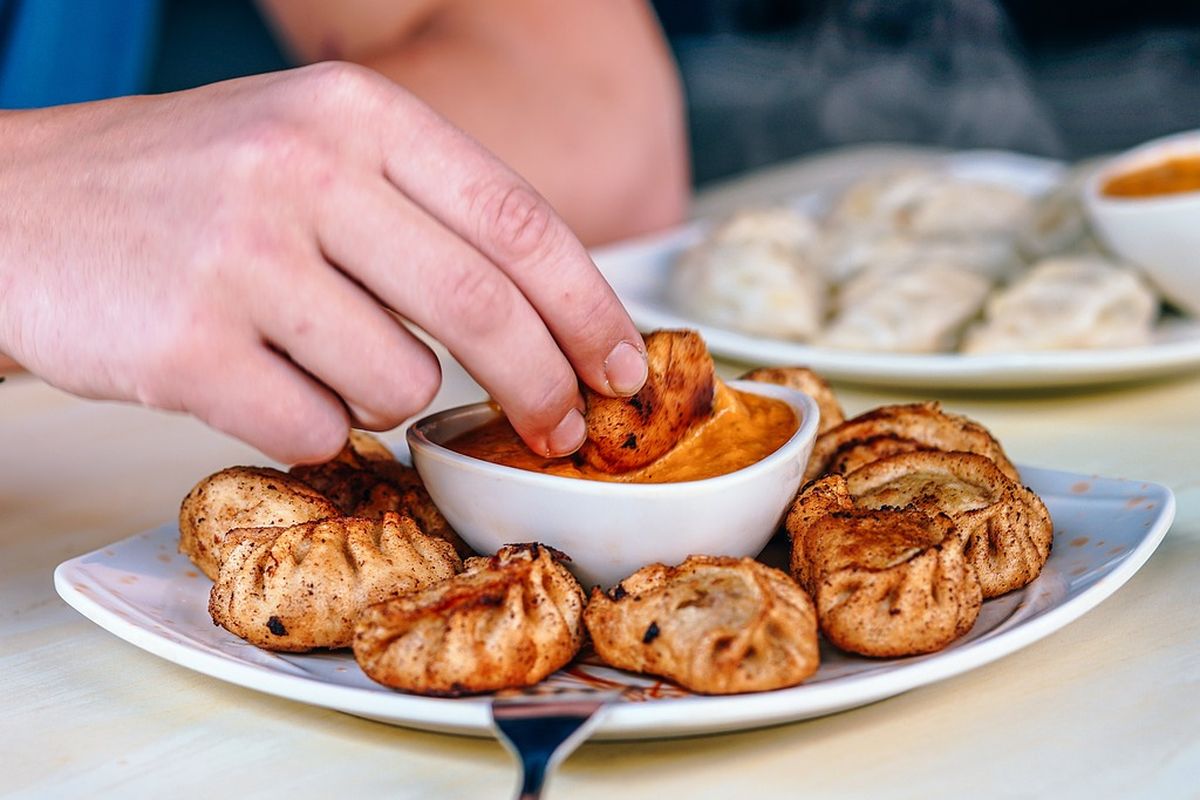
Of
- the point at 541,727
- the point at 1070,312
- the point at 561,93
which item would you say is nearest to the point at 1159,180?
the point at 1070,312

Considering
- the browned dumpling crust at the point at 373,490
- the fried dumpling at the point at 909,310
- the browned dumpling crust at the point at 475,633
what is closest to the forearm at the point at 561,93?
the fried dumpling at the point at 909,310

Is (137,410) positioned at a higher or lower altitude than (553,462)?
lower

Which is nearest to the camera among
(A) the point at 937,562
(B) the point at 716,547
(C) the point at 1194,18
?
(A) the point at 937,562

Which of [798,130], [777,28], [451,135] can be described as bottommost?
[798,130]

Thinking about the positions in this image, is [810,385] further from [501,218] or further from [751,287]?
[751,287]

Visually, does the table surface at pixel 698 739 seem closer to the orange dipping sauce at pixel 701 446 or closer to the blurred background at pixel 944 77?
the orange dipping sauce at pixel 701 446

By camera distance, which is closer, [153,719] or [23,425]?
[153,719]

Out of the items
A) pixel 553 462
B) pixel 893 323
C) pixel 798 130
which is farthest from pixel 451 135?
pixel 798 130

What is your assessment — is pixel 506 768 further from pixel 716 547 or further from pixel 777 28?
pixel 777 28
